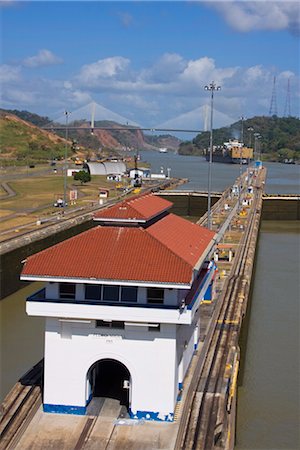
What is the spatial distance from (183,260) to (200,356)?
13.7 ft

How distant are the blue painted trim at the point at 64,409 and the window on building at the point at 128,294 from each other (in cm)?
225

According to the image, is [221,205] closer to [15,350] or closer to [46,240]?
[46,240]

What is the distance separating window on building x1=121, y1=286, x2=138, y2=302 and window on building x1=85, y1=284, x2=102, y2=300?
47 cm

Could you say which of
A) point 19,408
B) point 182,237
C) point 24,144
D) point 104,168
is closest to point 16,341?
point 19,408

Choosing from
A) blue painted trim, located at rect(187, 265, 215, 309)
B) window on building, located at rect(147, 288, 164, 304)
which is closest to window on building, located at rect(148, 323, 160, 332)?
window on building, located at rect(147, 288, 164, 304)

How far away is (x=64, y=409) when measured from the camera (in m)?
13.3

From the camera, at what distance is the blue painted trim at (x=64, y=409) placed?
43.3 ft

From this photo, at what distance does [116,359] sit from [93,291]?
1358mm

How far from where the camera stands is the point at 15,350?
20062 millimetres

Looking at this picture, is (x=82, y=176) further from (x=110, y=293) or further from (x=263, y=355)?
(x=110, y=293)

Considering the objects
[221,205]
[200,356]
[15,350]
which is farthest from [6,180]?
[200,356]

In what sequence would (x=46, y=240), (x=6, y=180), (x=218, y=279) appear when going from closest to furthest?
Answer: 1. (x=218, y=279)
2. (x=46, y=240)
3. (x=6, y=180)

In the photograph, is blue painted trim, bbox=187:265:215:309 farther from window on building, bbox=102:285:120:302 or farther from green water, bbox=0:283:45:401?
green water, bbox=0:283:45:401

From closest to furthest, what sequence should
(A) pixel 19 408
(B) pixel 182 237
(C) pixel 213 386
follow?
(A) pixel 19 408, (C) pixel 213 386, (B) pixel 182 237
